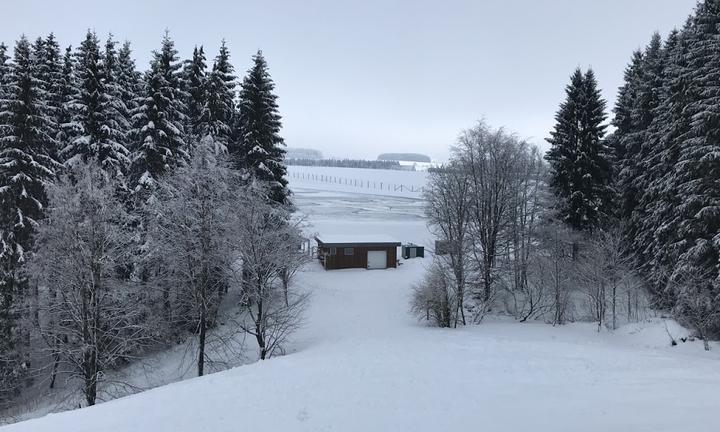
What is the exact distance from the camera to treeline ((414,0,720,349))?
70.5 feet

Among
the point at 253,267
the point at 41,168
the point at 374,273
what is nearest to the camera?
the point at 253,267

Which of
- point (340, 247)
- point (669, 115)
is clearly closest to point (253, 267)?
point (340, 247)

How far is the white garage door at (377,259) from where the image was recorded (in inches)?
1551

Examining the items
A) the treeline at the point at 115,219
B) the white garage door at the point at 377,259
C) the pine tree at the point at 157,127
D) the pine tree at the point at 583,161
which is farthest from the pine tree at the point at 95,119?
the pine tree at the point at 583,161

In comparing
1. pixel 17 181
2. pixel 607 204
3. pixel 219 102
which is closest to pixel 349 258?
pixel 219 102

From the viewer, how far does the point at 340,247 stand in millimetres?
38438

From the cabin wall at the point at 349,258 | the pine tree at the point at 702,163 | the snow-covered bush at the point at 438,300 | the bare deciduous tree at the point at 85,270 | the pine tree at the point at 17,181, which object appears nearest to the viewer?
the bare deciduous tree at the point at 85,270

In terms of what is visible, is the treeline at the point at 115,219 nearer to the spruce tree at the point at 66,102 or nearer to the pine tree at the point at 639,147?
the spruce tree at the point at 66,102

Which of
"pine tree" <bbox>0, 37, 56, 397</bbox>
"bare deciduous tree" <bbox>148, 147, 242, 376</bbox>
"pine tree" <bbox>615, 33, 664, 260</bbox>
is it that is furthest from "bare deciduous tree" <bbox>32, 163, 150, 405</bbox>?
"pine tree" <bbox>615, 33, 664, 260</bbox>

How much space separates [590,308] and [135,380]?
27880 millimetres

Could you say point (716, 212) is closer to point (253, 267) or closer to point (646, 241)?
point (646, 241)

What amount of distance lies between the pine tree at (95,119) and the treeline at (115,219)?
0.07 meters

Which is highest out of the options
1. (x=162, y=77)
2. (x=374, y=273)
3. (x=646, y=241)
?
(x=162, y=77)

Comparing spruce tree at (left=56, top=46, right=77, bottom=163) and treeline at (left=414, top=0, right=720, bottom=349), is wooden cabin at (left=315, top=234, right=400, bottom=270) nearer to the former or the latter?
treeline at (left=414, top=0, right=720, bottom=349)
